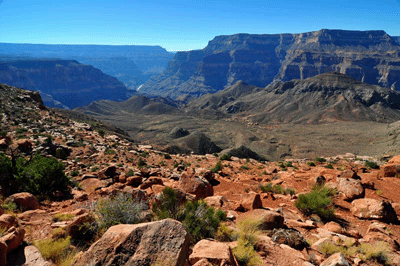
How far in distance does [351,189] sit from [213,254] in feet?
31.7

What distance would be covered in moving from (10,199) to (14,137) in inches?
757

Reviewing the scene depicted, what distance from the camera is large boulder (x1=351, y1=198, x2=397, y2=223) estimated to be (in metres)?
9.31

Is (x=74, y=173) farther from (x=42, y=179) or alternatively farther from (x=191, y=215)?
(x=191, y=215)

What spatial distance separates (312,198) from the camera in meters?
10.0

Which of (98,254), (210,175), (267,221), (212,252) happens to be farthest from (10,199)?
(210,175)

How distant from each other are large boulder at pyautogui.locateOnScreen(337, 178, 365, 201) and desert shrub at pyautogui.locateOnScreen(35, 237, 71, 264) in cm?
1160

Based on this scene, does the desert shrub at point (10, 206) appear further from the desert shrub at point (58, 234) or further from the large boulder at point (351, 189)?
the large boulder at point (351, 189)

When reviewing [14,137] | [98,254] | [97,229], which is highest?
[98,254]

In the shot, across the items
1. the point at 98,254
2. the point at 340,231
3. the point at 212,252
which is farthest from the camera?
the point at 340,231

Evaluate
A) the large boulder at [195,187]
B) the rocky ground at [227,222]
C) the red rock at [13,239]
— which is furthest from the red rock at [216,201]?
the red rock at [13,239]

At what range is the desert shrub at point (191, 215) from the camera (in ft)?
21.7

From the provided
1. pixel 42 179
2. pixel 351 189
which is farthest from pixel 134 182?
pixel 351 189

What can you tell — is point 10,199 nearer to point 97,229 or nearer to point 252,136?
point 97,229

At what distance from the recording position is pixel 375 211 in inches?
375
